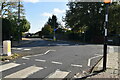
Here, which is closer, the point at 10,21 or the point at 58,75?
the point at 58,75

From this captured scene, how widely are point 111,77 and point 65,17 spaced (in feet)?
119

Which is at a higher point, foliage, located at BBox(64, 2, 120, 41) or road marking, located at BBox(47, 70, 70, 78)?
foliage, located at BBox(64, 2, 120, 41)

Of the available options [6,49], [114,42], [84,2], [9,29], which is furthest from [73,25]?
[6,49]

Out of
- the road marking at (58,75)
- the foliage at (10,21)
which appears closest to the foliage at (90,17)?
the foliage at (10,21)

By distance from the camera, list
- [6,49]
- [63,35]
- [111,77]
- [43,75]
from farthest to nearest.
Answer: [63,35], [6,49], [43,75], [111,77]

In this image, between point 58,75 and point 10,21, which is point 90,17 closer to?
point 10,21

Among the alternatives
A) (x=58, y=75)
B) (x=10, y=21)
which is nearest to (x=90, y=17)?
(x=10, y=21)

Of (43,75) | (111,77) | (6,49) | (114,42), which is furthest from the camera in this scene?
(114,42)

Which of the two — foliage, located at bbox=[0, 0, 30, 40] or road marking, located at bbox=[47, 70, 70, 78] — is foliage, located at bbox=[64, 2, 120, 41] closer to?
foliage, located at bbox=[0, 0, 30, 40]

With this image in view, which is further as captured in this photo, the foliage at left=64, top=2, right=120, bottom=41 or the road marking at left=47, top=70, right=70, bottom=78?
the foliage at left=64, top=2, right=120, bottom=41

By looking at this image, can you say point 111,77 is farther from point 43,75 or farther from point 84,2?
point 84,2

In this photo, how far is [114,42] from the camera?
31.1 metres

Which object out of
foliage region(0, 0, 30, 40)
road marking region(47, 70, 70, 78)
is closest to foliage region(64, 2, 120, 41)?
foliage region(0, 0, 30, 40)

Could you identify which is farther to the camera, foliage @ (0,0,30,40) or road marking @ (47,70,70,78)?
foliage @ (0,0,30,40)
